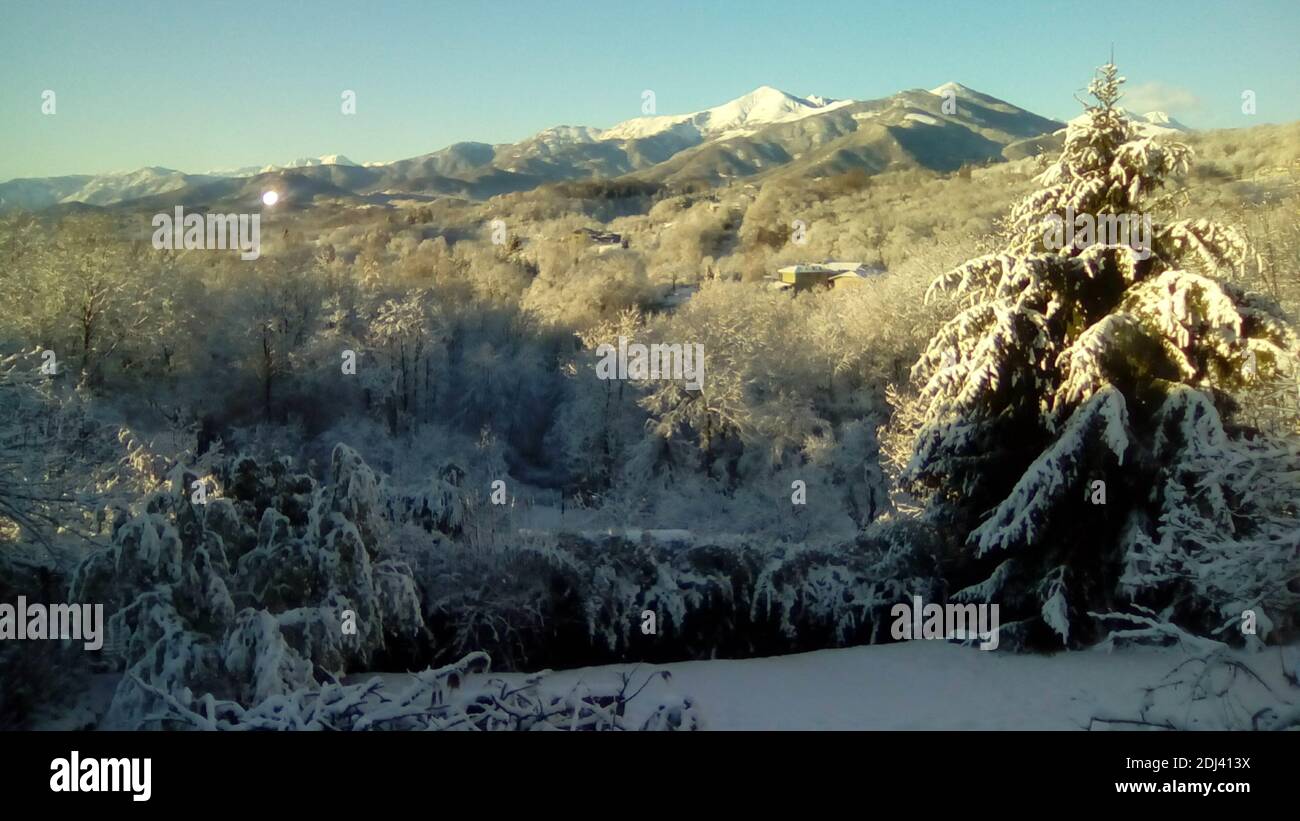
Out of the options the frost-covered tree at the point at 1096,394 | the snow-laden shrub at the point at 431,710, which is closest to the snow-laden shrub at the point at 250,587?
the snow-laden shrub at the point at 431,710

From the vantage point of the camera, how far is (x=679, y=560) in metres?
10.5

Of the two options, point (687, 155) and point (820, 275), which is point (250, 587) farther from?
point (687, 155)

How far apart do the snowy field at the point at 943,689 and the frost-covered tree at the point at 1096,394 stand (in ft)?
1.60

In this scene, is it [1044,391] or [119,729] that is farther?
[1044,391]

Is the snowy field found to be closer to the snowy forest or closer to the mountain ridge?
the snowy forest

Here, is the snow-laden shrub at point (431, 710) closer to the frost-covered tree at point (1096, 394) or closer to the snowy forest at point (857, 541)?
the snowy forest at point (857, 541)

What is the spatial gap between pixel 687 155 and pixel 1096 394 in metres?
31.7

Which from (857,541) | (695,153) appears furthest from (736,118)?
(857,541)

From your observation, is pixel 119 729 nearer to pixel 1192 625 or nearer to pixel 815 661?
pixel 815 661

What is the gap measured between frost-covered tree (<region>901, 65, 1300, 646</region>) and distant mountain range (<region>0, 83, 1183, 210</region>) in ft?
38.5

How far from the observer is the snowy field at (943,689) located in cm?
589
